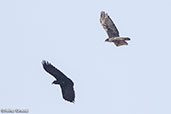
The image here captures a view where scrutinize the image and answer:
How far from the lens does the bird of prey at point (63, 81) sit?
2103 cm

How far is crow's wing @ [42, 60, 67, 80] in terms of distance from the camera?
20.9m

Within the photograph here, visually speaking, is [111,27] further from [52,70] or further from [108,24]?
[52,70]

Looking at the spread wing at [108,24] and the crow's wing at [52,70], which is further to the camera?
the spread wing at [108,24]

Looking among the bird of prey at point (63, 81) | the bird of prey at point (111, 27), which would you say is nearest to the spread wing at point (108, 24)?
the bird of prey at point (111, 27)

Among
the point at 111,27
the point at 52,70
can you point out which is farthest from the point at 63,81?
the point at 111,27

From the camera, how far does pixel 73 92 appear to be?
2253 cm

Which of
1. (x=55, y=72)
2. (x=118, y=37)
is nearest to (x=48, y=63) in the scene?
(x=55, y=72)

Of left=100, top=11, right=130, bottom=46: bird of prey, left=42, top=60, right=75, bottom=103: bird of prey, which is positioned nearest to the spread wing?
left=100, top=11, right=130, bottom=46: bird of prey

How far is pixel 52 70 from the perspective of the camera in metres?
21.2

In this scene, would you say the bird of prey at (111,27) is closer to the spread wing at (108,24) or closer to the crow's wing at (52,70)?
the spread wing at (108,24)

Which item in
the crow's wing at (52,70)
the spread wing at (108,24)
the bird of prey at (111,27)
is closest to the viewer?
the crow's wing at (52,70)

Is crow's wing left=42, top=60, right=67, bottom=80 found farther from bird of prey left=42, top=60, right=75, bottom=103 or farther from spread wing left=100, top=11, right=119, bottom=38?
spread wing left=100, top=11, right=119, bottom=38

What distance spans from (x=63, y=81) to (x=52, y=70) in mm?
1015

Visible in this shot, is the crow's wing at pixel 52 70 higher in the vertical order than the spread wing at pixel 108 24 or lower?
lower
